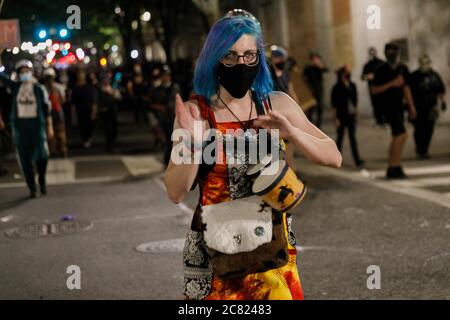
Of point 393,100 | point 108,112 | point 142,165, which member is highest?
point 393,100

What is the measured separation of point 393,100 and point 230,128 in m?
9.24

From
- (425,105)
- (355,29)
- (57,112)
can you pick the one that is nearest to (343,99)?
(425,105)

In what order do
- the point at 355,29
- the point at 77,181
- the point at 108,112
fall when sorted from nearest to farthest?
the point at 77,181 → the point at 108,112 → the point at 355,29

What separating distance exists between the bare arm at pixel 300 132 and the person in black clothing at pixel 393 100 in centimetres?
891

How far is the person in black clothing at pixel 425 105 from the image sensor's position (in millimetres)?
14742

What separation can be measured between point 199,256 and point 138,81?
27641 mm

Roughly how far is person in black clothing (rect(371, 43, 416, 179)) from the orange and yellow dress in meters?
9.07

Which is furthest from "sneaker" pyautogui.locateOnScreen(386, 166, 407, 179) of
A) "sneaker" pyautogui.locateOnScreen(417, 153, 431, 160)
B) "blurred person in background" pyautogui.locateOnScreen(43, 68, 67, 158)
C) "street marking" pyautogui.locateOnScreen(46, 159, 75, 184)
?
"blurred person in background" pyautogui.locateOnScreen(43, 68, 67, 158)

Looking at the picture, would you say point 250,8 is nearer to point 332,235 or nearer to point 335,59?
point 335,59

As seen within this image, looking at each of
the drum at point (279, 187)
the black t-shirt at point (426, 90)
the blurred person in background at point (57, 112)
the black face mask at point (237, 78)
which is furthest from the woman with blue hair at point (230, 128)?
the blurred person in background at point (57, 112)

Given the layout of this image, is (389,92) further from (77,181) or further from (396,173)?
(77,181)

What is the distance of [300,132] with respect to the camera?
10.4 feet

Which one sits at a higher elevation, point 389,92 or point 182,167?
point 182,167

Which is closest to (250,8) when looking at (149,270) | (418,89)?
(418,89)
